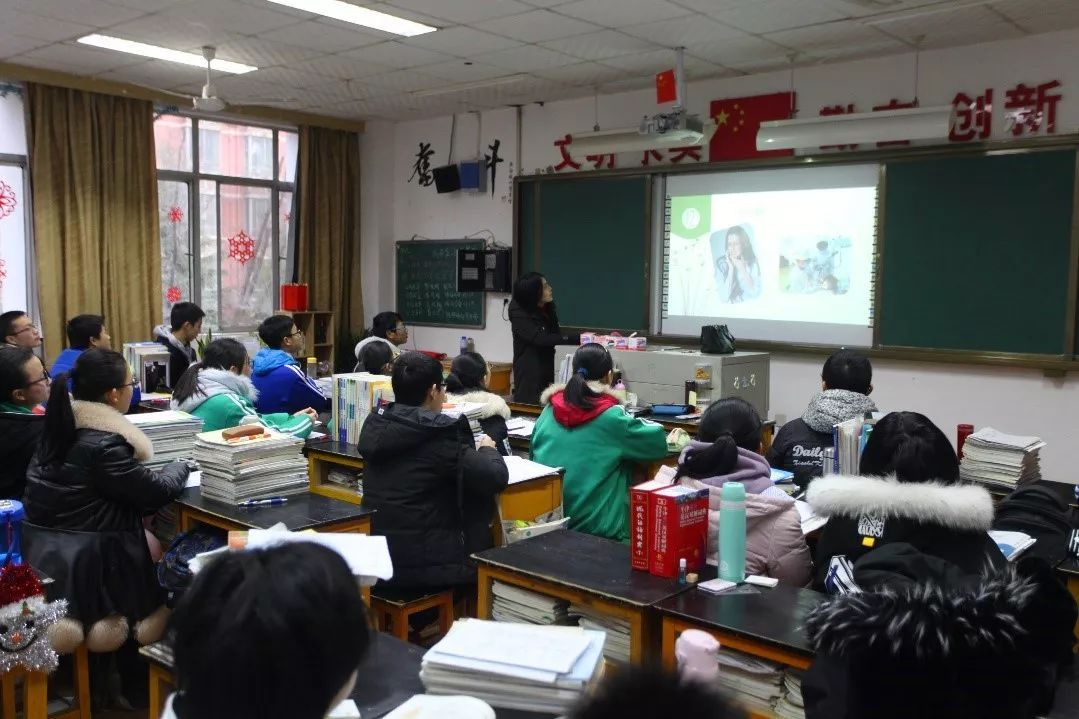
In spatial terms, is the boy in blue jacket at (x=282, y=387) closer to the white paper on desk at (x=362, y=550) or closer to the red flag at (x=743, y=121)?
the white paper on desk at (x=362, y=550)

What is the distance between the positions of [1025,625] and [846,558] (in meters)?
0.53

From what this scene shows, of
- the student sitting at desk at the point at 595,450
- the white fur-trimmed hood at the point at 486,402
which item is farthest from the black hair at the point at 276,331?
the student sitting at desk at the point at 595,450

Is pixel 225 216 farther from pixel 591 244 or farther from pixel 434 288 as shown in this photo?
pixel 591 244

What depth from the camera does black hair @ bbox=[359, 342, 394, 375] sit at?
15.9 feet

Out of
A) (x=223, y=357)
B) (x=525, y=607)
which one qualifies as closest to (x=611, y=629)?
(x=525, y=607)

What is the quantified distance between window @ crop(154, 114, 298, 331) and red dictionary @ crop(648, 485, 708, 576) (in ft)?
20.5

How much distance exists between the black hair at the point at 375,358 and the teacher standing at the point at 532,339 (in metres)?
1.23

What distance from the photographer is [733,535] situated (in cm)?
224

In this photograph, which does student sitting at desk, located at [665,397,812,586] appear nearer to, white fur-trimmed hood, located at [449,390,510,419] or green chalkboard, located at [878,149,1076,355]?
white fur-trimmed hood, located at [449,390,510,419]

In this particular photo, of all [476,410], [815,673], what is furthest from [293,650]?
[476,410]

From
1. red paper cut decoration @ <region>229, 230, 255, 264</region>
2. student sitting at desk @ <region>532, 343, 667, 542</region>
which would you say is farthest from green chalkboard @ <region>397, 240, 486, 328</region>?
student sitting at desk @ <region>532, 343, 667, 542</region>

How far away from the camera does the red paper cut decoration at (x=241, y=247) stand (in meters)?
7.95

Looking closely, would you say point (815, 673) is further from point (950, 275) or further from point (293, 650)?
point (950, 275)

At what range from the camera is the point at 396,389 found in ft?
10.7
